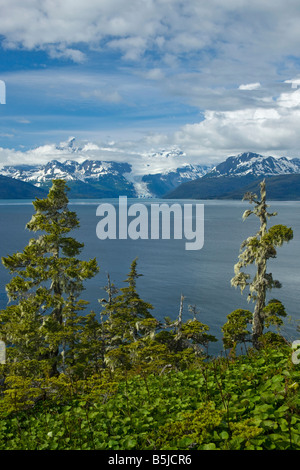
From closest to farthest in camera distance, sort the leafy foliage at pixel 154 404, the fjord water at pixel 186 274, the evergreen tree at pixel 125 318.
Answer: the leafy foliage at pixel 154 404 < the evergreen tree at pixel 125 318 < the fjord water at pixel 186 274

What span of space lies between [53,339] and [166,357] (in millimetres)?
6533

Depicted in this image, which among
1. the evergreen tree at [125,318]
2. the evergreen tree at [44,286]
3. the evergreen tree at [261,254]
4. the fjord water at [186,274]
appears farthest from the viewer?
the fjord water at [186,274]

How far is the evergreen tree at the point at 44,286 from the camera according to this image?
20.3 meters

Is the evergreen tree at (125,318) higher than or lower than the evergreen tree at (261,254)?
lower

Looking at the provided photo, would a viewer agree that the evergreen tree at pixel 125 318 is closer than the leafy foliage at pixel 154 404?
No

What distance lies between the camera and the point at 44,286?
21625 millimetres

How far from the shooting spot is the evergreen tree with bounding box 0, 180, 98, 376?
66.5 ft

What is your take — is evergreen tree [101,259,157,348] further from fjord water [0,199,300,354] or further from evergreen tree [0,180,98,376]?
fjord water [0,199,300,354]

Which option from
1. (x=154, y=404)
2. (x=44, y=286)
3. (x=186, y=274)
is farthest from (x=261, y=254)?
(x=186, y=274)

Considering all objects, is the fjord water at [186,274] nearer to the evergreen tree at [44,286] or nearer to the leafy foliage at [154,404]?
the evergreen tree at [44,286]

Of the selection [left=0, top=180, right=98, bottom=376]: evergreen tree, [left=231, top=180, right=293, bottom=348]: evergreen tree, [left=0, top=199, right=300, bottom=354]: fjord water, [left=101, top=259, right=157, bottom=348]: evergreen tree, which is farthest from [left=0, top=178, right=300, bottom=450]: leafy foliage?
[left=0, top=199, right=300, bottom=354]: fjord water

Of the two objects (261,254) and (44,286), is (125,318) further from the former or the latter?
(261,254)

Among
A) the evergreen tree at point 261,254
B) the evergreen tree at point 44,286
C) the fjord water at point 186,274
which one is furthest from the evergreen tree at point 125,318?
the fjord water at point 186,274

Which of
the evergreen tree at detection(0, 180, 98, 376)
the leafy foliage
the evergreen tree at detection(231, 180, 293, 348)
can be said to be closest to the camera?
the leafy foliage
